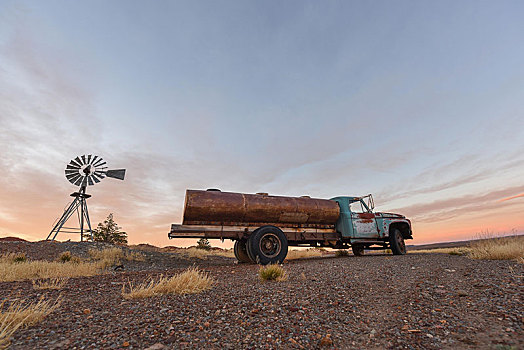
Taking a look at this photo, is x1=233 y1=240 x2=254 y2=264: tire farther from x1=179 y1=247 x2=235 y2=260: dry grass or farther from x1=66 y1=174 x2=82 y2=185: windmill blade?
x1=66 y1=174 x2=82 y2=185: windmill blade

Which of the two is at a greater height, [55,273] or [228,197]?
[228,197]

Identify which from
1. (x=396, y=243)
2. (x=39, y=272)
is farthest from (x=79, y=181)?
(x=396, y=243)

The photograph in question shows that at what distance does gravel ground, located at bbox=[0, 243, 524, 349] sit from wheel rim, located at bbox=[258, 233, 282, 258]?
16.2 ft

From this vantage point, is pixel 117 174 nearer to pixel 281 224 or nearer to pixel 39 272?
pixel 39 272

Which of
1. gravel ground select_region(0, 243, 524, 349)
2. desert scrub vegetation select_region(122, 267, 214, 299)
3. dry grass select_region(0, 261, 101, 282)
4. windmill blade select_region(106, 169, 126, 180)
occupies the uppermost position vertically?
windmill blade select_region(106, 169, 126, 180)

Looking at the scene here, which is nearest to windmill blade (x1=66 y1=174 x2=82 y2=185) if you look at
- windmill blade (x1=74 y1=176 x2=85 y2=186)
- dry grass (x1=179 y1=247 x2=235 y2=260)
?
windmill blade (x1=74 y1=176 x2=85 y2=186)

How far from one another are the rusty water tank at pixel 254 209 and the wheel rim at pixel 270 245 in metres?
0.69

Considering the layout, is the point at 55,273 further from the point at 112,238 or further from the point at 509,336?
the point at 112,238

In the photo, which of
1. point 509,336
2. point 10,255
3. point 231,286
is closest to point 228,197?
point 231,286

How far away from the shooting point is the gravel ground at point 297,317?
3035 mm

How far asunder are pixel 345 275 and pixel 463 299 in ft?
8.84

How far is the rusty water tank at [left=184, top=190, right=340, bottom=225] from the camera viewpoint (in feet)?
33.0

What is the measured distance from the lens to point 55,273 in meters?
7.82

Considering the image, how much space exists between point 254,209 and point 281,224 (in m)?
1.57
